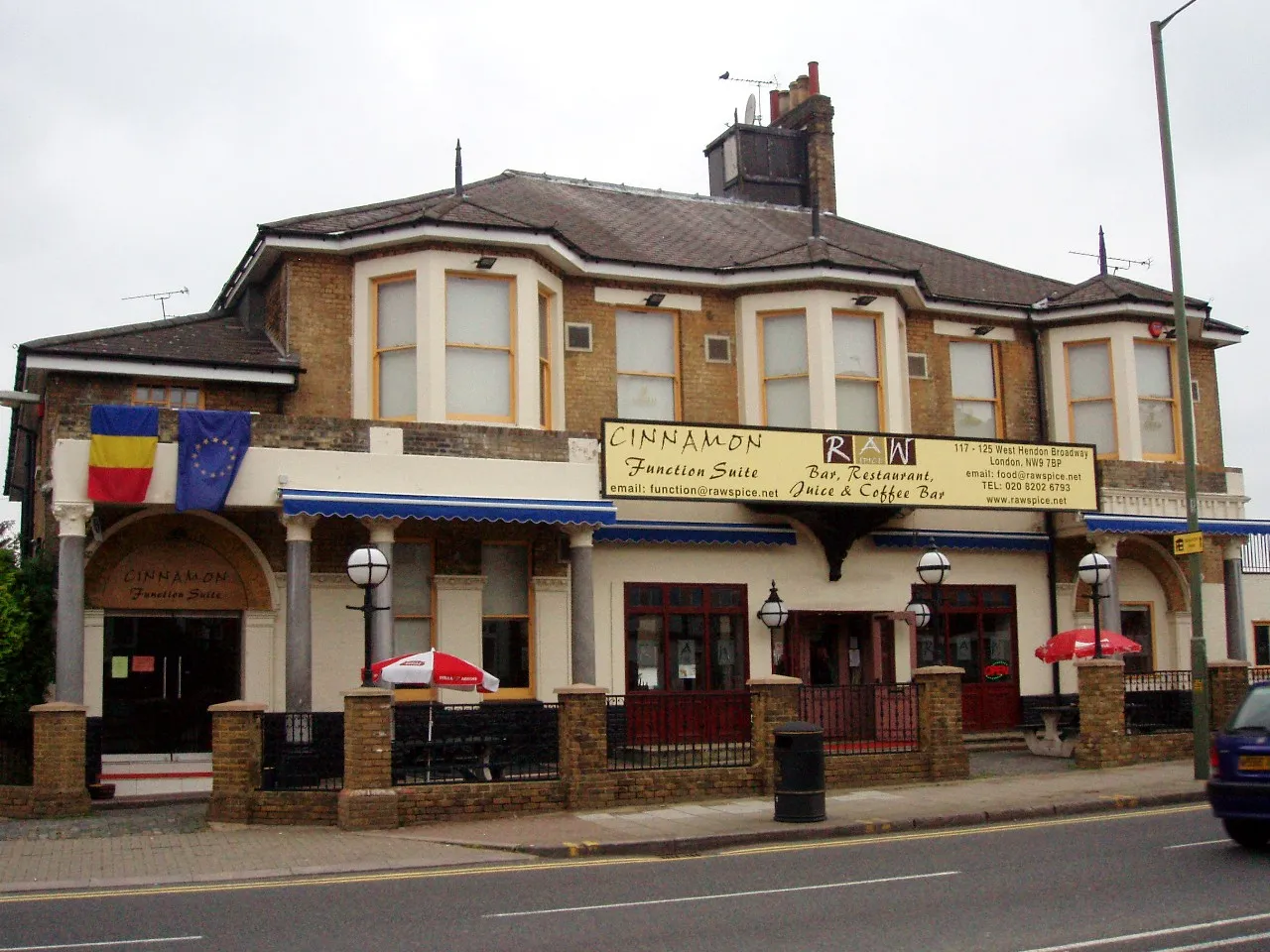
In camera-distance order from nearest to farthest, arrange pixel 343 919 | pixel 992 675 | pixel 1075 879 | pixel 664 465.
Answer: pixel 343 919, pixel 1075 879, pixel 664 465, pixel 992 675

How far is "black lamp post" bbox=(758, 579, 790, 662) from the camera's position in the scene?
22.6m

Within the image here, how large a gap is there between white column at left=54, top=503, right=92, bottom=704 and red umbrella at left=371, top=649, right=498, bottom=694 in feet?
12.7

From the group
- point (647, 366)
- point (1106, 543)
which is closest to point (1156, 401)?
point (1106, 543)

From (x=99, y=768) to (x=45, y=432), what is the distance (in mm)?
5440

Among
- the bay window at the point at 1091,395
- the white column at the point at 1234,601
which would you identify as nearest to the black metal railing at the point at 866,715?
the bay window at the point at 1091,395

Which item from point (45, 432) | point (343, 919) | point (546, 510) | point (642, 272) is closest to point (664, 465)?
point (546, 510)

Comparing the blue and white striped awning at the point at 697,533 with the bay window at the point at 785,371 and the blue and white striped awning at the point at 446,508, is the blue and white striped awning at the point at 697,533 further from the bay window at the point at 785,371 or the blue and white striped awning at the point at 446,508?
the bay window at the point at 785,371

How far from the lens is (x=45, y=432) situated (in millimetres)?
21094

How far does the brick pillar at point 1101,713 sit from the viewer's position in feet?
65.7

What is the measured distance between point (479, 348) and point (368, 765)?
23.8ft

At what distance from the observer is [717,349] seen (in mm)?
23531

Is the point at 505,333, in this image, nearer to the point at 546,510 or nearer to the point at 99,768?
the point at 546,510

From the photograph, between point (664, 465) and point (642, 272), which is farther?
point (642, 272)

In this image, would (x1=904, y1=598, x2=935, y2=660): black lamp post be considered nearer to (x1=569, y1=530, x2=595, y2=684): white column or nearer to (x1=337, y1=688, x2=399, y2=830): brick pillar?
(x1=569, y1=530, x2=595, y2=684): white column
